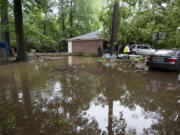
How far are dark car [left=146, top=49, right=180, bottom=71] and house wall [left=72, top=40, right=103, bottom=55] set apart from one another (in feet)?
44.7

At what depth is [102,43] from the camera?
21.4 meters

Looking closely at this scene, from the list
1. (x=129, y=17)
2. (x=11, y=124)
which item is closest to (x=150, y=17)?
(x=129, y=17)

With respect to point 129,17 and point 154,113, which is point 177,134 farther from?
point 129,17

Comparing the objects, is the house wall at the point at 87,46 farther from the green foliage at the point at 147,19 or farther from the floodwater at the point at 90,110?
the floodwater at the point at 90,110

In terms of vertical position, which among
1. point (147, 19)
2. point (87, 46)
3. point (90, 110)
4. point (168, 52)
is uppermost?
point (147, 19)

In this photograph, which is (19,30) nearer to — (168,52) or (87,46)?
(87,46)

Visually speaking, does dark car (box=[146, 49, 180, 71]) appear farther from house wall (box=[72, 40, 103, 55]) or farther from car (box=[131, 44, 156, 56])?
house wall (box=[72, 40, 103, 55])

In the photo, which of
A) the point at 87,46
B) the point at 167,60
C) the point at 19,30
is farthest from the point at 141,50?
the point at 19,30

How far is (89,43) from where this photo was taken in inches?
889

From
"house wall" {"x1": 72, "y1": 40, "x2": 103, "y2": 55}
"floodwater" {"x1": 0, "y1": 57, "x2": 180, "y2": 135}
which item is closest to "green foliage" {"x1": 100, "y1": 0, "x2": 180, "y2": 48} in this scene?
"house wall" {"x1": 72, "y1": 40, "x2": 103, "y2": 55}

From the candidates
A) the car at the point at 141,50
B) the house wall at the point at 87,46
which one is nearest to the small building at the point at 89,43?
the house wall at the point at 87,46

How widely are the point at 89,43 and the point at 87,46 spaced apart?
2.25 feet

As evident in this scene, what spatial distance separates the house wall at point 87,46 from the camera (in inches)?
853

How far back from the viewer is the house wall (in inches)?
853
